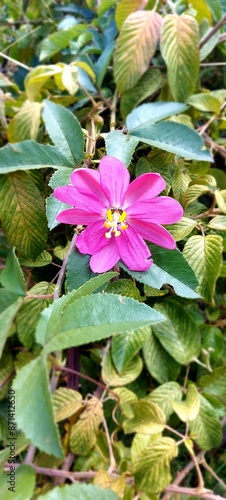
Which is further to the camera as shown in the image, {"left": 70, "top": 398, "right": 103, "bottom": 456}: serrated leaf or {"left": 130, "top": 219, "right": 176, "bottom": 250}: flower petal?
{"left": 70, "top": 398, "right": 103, "bottom": 456}: serrated leaf

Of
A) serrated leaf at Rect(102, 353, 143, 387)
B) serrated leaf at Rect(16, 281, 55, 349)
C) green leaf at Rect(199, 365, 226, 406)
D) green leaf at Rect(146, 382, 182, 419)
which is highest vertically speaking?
serrated leaf at Rect(16, 281, 55, 349)

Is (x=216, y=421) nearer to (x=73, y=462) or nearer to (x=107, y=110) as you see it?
(x=73, y=462)

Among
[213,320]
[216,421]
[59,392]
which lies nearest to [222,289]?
[213,320]

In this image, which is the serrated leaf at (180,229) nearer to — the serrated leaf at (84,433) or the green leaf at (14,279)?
the green leaf at (14,279)

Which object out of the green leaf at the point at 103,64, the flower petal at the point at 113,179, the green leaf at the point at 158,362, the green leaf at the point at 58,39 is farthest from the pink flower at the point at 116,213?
the green leaf at the point at 58,39

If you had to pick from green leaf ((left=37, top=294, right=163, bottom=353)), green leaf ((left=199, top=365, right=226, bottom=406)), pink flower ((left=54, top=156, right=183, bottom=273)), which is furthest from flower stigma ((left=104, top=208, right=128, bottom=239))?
green leaf ((left=199, top=365, right=226, bottom=406))

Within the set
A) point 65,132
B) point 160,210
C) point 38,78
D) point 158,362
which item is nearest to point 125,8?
point 38,78

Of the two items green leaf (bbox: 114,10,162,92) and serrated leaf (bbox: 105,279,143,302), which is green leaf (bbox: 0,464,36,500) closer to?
serrated leaf (bbox: 105,279,143,302)
